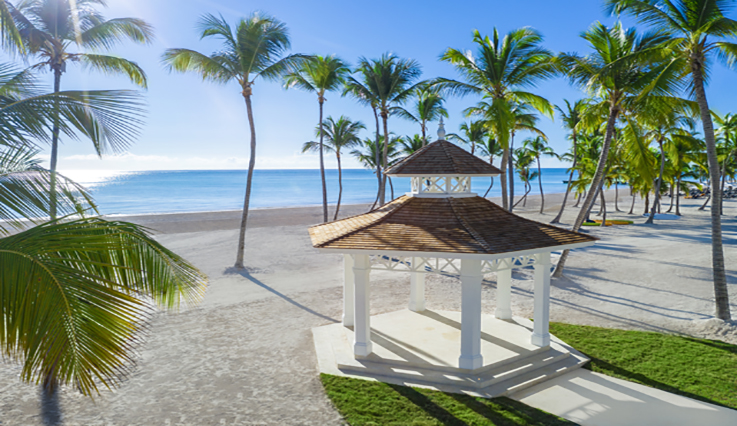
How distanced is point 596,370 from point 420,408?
435cm

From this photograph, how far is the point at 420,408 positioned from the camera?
309 inches

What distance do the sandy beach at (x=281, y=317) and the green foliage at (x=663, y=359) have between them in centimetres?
101

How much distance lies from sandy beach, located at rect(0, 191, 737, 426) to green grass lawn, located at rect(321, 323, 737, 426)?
641 millimetres

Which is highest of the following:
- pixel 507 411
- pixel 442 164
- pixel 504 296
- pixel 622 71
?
pixel 622 71

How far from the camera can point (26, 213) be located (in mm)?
4941

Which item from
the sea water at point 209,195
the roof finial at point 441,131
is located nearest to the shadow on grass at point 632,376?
the roof finial at point 441,131

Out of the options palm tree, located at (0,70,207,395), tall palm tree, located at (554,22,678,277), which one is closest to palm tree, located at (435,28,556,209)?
tall palm tree, located at (554,22,678,277)

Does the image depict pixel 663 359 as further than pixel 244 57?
No

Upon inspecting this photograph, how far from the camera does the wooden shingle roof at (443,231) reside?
873cm

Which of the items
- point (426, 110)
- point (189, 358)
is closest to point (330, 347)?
point (189, 358)

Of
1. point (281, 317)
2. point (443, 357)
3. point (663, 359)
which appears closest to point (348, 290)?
point (281, 317)

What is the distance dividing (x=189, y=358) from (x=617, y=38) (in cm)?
1631

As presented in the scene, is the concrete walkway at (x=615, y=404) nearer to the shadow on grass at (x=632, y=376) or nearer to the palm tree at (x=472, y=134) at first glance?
the shadow on grass at (x=632, y=376)

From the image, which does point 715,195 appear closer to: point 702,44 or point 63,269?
point 702,44
